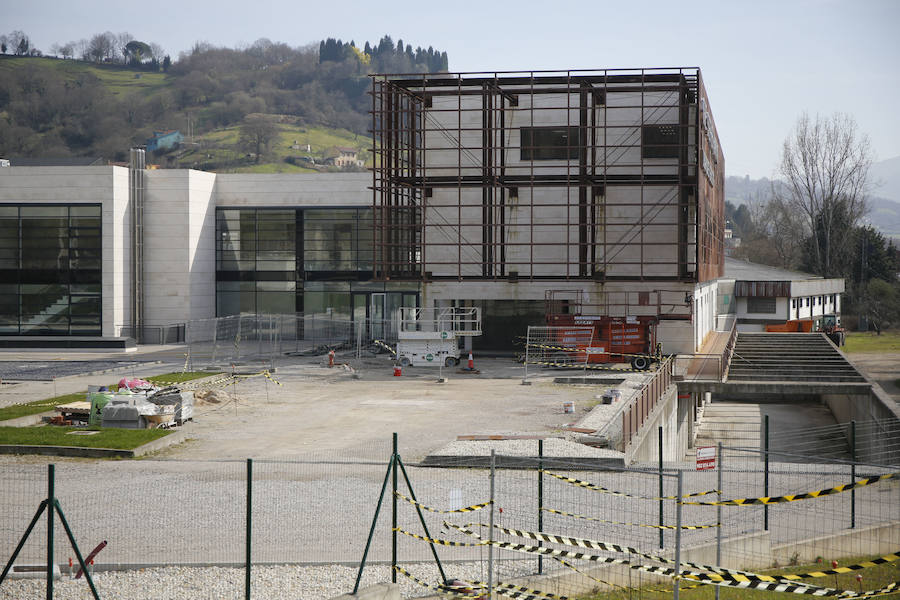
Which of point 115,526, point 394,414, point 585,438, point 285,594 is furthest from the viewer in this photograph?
point 394,414

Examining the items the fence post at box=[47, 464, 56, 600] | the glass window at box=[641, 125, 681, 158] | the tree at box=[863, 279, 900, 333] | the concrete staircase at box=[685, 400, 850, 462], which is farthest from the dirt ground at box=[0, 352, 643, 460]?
the tree at box=[863, 279, 900, 333]

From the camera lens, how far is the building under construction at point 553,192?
44750 mm

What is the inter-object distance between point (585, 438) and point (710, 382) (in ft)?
45.1

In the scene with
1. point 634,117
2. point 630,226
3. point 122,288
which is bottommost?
point 122,288

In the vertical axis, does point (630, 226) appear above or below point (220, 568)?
above

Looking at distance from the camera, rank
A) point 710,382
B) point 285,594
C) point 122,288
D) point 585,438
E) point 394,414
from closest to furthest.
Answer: point 285,594, point 585,438, point 394,414, point 710,382, point 122,288

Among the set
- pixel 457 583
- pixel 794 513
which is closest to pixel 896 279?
pixel 794 513

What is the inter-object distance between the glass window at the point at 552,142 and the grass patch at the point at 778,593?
32695 millimetres

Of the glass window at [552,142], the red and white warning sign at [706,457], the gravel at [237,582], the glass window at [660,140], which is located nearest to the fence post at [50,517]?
the gravel at [237,582]

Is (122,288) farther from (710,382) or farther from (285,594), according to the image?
(285,594)

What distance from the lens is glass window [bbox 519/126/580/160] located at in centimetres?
4581

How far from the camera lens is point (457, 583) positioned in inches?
481

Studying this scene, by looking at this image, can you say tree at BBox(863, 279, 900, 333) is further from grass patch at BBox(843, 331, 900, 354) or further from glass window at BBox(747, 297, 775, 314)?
glass window at BBox(747, 297, 775, 314)

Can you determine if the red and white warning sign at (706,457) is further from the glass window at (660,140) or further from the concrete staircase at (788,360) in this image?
the glass window at (660,140)
